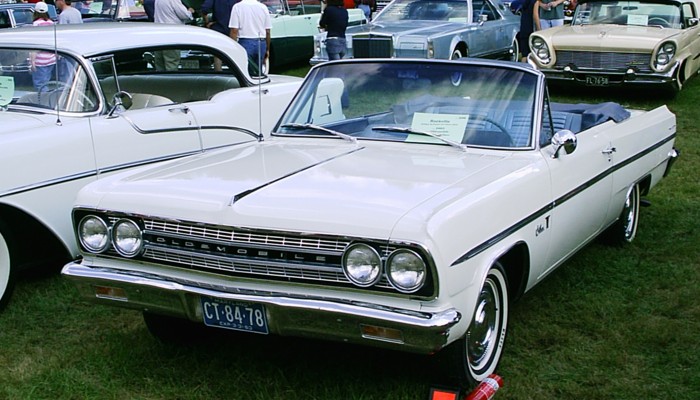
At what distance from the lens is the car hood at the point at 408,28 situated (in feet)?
42.0

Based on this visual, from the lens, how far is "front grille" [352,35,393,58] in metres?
12.6

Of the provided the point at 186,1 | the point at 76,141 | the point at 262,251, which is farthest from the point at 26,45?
the point at 186,1

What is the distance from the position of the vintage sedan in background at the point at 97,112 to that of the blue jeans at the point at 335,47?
559 cm

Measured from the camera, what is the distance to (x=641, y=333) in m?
4.60

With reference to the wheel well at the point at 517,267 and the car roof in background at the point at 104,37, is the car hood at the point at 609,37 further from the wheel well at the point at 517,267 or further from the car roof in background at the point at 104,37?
the wheel well at the point at 517,267

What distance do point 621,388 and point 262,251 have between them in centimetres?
171

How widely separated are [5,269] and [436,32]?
29.1 feet

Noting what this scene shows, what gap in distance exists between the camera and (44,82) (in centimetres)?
581

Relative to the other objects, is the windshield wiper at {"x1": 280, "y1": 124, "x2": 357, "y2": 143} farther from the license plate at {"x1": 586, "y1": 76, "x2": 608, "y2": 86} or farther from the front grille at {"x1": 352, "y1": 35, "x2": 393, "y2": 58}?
the front grille at {"x1": 352, "y1": 35, "x2": 393, "y2": 58}

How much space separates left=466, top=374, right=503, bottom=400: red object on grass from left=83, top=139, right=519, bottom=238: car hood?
2.46 ft

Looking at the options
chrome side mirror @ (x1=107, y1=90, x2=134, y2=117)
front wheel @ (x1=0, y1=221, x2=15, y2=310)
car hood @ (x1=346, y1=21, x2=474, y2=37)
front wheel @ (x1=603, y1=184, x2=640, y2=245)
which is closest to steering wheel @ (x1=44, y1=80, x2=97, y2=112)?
chrome side mirror @ (x1=107, y1=90, x2=134, y2=117)

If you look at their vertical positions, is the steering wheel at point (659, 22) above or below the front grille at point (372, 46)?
above

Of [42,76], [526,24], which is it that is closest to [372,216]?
[42,76]

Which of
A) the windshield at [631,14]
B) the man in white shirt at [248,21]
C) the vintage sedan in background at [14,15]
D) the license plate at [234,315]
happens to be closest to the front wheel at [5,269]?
the license plate at [234,315]
